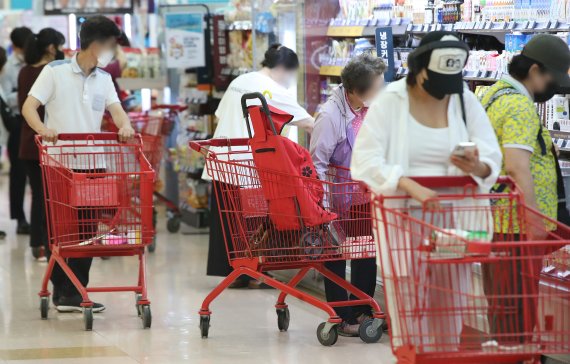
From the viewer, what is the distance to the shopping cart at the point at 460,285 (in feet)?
11.8

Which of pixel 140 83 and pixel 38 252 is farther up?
pixel 140 83

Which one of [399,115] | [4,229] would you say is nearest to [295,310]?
[399,115]

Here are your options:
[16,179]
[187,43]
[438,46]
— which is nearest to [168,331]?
[438,46]

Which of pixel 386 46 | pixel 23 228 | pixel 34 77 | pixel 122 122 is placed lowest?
pixel 23 228

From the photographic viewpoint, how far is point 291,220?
5477 millimetres

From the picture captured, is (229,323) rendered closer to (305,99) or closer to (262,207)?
(262,207)

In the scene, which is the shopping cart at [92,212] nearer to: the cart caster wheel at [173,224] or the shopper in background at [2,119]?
the shopper in background at [2,119]

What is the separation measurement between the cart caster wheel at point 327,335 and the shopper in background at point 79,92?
1606 mm

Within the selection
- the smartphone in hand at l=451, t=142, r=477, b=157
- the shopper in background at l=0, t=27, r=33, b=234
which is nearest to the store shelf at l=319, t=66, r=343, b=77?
the shopper in background at l=0, t=27, r=33, b=234

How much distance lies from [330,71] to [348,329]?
2.43 metres

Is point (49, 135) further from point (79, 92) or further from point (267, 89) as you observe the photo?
point (267, 89)

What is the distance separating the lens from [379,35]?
6.63 meters

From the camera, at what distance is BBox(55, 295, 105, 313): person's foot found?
22.4ft

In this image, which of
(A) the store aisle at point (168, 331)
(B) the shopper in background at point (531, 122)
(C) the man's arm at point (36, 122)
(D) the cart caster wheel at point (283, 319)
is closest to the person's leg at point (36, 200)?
(A) the store aisle at point (168, 331)
